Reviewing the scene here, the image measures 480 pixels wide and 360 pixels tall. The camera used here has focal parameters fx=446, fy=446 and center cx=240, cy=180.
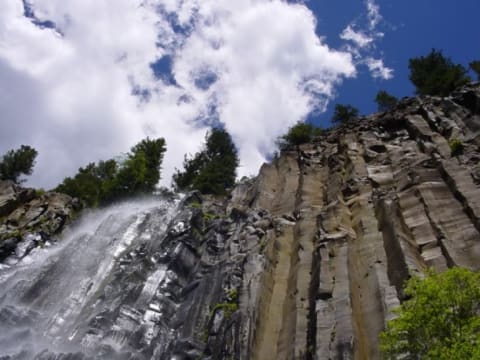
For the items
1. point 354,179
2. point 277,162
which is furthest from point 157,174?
point 354,179

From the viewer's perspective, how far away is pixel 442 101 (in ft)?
119

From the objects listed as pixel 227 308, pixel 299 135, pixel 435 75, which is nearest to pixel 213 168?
pixel 299 135

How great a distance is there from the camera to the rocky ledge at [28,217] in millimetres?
37844

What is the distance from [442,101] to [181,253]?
24.1 m

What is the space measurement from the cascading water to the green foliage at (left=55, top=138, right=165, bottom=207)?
10.5 m

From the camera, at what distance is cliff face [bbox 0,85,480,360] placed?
758 inches

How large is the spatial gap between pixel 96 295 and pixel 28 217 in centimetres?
1936

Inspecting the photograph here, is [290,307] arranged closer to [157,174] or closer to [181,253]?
[181,253]

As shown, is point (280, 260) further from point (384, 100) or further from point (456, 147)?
point (384, 100)

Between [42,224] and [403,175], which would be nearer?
[403,175]

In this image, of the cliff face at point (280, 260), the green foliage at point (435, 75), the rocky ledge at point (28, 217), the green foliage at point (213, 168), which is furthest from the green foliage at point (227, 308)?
the green foliage at point (435, 75)

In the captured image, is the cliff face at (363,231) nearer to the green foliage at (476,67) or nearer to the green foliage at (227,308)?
the green foliage at (227,308)

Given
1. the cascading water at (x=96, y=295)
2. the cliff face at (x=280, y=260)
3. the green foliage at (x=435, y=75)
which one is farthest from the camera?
the green foliage at (x=435, y=75)

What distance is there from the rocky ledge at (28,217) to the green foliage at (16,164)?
971 cm
